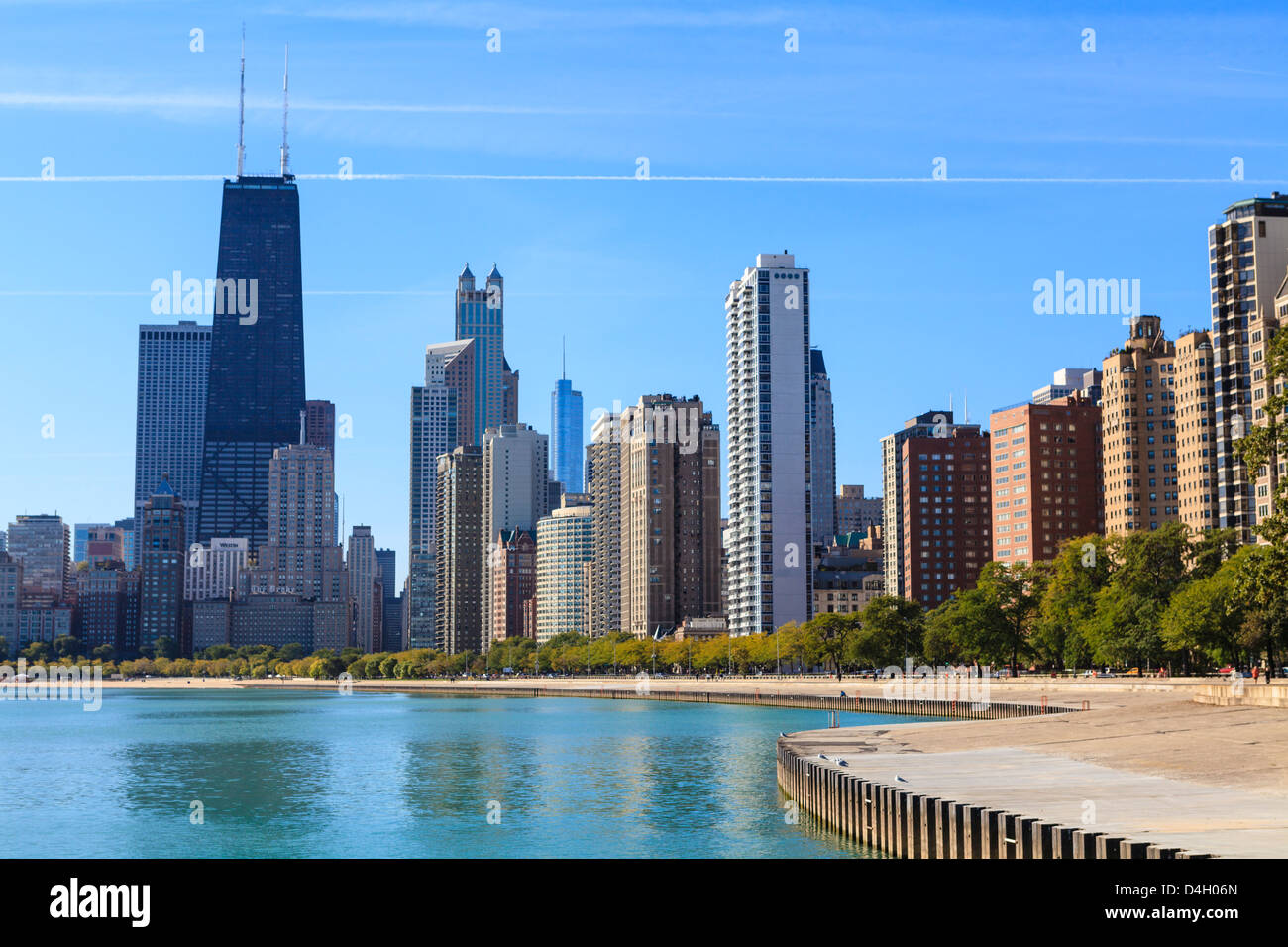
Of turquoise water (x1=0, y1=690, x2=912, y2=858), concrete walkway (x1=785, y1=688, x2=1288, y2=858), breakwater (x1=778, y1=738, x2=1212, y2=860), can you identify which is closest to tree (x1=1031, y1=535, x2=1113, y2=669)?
turquoise water (x1=0, y1=690, x2=912, y2=858)

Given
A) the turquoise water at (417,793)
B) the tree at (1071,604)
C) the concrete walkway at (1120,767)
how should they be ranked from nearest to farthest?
the concrete walkway at (1120,767)
the turquoise water at (417,793)
the tree at (1071,604)

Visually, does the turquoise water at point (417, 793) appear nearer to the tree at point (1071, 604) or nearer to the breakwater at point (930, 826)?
the breakwater at point (930, 826)

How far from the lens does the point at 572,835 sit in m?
58.0

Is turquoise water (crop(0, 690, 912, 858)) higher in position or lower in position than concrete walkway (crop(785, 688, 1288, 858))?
lower

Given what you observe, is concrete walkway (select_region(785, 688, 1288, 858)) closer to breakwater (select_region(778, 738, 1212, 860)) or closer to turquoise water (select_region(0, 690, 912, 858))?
breakwater (select_region(778, 738, 1212, 860))

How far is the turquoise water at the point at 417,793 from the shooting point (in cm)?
5709

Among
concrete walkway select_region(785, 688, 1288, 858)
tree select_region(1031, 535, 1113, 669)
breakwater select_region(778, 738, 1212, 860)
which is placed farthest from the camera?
tree select_region(1031, 535, 1113, 669)

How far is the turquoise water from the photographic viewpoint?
57.1m

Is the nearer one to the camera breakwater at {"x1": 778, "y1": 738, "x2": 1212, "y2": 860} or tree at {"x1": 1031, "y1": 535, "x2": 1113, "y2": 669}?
breakwater at {"x1": 778, "y1": 738, "x2": 1212, "y2": 860}

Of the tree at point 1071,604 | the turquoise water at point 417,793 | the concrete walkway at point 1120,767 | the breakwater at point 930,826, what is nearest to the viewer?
the breakwater at point 930,826

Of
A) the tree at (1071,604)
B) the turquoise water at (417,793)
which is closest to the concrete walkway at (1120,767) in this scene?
the turquoise water at (417,793)
